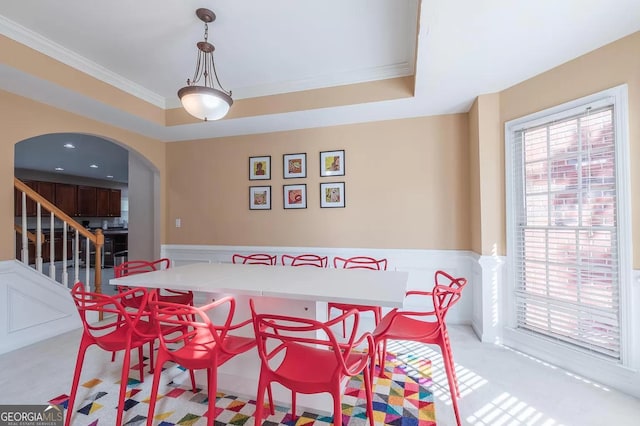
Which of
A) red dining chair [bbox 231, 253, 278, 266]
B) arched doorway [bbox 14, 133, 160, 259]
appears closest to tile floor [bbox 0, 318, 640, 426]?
red dining chair [bbox 231, 253, 278, 266]

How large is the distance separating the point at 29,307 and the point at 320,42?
370 centimetres

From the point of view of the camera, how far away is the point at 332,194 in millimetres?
3805

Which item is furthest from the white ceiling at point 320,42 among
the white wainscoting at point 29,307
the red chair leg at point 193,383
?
the red chair leg at point 193,383

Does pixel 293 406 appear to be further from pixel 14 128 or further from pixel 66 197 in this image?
pixel 66 197

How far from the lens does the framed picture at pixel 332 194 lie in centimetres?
377

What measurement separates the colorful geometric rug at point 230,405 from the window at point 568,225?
4.05 feet

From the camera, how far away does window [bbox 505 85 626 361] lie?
219cm

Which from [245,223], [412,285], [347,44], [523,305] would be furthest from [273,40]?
[523,305]

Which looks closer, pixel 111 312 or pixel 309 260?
pixel 111 312

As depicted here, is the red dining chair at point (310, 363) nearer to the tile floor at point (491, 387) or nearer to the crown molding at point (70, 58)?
the tile floor at point (491, 387)

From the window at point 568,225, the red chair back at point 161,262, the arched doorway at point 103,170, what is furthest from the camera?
the arched doorway at point 103,170

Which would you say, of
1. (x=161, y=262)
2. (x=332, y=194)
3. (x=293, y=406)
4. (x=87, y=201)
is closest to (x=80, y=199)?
(x=87, y=201)

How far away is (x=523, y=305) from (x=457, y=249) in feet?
2.72

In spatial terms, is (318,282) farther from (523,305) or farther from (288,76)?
(288,76)
